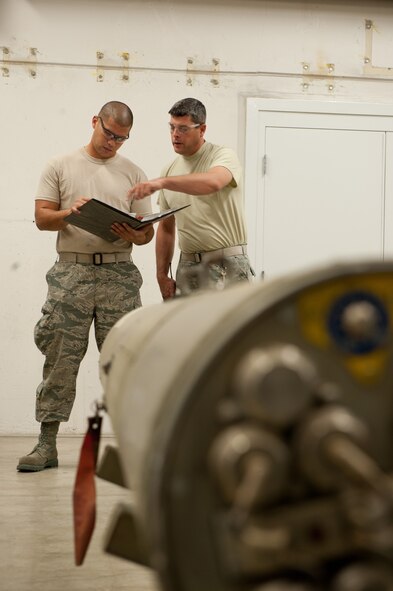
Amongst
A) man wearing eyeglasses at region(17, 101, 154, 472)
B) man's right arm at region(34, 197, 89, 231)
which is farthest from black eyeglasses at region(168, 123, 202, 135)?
man's right arm at region(34, 197, 89, 231)

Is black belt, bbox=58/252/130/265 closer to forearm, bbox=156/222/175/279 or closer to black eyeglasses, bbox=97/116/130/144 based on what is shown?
forearm, bbox=156/222/175/279

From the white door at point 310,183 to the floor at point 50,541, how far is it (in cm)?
188

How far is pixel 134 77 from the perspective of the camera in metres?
4.81

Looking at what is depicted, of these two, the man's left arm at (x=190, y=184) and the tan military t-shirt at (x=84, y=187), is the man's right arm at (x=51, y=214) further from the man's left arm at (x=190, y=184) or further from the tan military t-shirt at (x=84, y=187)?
the man's left arm at (x=190, y=184)

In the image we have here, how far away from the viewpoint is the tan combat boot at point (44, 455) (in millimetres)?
3635

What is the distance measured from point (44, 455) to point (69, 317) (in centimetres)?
63

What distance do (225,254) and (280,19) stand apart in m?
1.92

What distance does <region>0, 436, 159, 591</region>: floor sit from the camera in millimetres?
2123

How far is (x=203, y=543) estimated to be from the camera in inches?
37.7

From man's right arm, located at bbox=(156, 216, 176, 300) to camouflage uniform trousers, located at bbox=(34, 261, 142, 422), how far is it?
0.97 feet

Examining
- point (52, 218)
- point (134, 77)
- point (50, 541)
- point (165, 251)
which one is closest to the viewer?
point (50, 541)

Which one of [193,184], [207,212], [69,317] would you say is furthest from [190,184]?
[69,317]

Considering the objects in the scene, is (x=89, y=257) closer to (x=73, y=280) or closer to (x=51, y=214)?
(x=73, y=280)

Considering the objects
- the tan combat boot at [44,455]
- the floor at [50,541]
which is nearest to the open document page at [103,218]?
the tan combat boot at [44,455]
